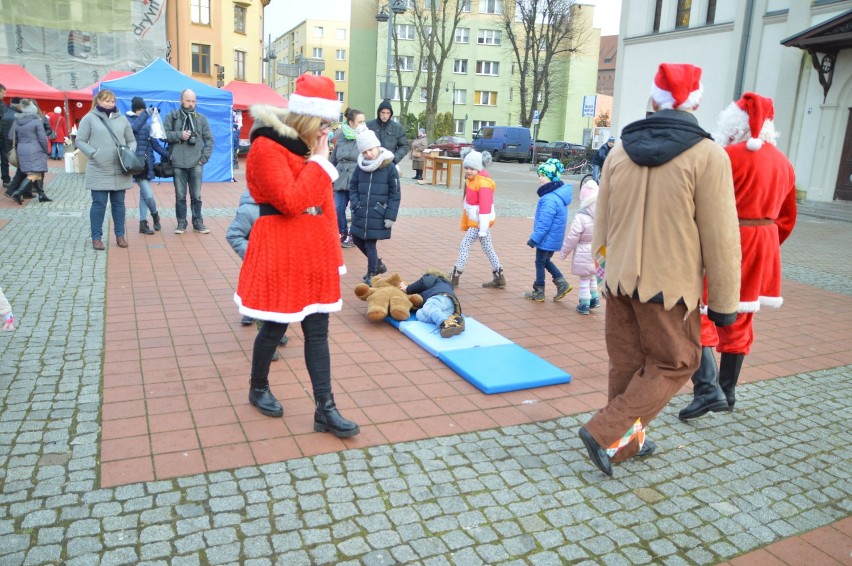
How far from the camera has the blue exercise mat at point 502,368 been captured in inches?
174

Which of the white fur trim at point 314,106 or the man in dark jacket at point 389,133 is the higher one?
the white fur trim at point 314,106

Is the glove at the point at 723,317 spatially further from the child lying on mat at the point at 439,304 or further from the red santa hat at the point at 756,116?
the child lying on mat at the point at 439,304

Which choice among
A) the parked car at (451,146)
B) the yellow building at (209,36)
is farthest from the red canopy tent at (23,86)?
the parked car at (451,146)

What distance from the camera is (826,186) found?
16984mm

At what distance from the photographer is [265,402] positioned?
12.6 ft

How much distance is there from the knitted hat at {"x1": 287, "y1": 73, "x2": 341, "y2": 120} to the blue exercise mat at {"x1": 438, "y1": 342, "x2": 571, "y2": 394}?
201cm

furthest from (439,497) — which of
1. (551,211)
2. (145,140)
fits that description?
(145,140)

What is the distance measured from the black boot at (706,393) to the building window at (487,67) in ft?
204

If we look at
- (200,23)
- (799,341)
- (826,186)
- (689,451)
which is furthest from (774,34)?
(200,23)

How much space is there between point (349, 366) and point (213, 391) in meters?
0.95

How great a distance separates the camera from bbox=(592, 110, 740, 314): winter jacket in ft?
9.75

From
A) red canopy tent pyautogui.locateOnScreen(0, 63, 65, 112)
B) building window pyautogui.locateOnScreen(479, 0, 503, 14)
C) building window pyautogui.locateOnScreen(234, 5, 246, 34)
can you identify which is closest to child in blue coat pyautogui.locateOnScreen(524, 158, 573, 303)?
red canopy tent pyautogui.locateOnScreen(0, 63, 65, 112)

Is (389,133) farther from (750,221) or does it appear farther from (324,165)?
(324,165)

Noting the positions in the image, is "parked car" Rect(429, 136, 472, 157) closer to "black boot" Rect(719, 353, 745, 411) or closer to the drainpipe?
the drainpipe
